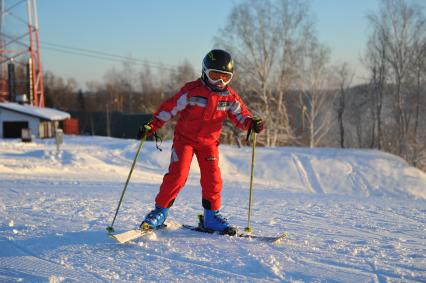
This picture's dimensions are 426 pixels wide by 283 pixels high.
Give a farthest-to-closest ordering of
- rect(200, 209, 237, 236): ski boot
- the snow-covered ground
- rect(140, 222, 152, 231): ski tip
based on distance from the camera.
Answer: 1. rect(200, 209, 237, 236): ski boot
2. rect(140, 222, 152, 231): ski tip
3. the snow-covered ground

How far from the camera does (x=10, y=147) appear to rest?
15961 millimetres

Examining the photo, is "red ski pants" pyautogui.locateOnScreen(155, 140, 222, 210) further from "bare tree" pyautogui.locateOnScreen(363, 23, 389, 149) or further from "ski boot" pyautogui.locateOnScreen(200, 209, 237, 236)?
"bare tree" pyautogui.locateOnScreen(363, 23, 389, 149)

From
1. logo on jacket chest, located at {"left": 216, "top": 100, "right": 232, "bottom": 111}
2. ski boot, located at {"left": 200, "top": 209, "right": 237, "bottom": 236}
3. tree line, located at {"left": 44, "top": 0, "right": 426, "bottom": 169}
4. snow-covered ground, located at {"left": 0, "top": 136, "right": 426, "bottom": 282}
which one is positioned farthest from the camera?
tree line, located at {"left": 44, "top": 0, "right": 426, "bottom": 169}

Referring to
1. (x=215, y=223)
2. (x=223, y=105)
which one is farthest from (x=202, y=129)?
(x=215, y=223)

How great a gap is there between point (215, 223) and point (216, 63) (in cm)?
151

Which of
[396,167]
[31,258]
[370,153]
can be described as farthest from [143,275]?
[370,153]

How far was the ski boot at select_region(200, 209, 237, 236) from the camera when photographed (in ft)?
12.1

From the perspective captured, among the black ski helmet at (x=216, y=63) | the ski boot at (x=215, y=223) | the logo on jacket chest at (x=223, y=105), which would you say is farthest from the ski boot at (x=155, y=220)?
the black ski helmet at (x=216, y=63)

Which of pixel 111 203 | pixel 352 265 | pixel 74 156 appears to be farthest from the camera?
pixel 74 156

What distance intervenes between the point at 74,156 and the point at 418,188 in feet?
41.6

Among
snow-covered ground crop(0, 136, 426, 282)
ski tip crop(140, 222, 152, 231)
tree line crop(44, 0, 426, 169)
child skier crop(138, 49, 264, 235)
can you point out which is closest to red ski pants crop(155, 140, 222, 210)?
child skier crop(138, 49, 264, 235)

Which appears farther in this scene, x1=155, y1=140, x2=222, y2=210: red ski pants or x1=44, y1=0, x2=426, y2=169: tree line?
x1=44, y1=0, x2=426, y2=169: tree line

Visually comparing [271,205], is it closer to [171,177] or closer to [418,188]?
[171,177]

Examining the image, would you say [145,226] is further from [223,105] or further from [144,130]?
[223,105]
